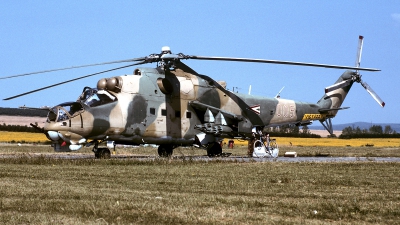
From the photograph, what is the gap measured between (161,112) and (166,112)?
35 cm

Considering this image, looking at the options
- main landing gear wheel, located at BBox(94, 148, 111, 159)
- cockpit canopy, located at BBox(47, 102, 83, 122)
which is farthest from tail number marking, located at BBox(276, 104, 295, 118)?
cockpit canopy, located at BBox(47, 102, 83, 122)

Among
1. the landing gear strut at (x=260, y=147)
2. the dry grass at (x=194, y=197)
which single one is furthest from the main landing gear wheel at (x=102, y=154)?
the dry grass at (x=194, y=197)

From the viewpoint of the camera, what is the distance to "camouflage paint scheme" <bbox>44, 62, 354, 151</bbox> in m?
29.8

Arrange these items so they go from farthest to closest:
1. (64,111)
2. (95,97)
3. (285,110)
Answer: (285,110), (95,97), (64,111)

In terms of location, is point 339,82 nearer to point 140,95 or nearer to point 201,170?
point 140,95

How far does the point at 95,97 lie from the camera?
30.4 m

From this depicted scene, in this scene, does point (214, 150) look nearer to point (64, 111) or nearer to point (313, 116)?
point (313, 116)

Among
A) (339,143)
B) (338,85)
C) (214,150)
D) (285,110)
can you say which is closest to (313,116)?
(285,110)

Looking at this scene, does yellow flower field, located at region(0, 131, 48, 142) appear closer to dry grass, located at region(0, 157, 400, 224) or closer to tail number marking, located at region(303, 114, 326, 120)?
tail number marking, located at region(303, 114, 326, 120)

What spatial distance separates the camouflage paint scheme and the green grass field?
8.37 m

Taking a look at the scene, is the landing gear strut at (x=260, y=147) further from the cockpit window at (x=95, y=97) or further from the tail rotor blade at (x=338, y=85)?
the cockpit window at (x=95, y=97)

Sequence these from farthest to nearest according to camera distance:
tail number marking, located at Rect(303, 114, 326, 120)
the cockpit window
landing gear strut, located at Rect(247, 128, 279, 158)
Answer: tail number marking, located at Rect(303, 114, 326, 120) → landing gear strut, located at Rect(247, 128, 279, 158) → the cockpit window

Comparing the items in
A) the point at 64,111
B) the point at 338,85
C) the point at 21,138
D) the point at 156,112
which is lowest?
the point at 21,138

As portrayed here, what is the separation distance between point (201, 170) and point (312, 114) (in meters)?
20.2
